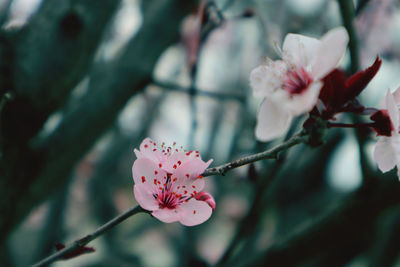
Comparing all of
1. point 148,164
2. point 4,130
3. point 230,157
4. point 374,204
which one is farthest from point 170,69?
point 148,164

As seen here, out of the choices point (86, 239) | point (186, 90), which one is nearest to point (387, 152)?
point (86, 239)

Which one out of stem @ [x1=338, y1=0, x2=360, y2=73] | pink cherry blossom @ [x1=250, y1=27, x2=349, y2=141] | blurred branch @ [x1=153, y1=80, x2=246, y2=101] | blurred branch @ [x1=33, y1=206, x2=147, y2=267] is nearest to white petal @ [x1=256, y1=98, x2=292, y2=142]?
pink cherry blossom @ [x1=250, y1=27, x2=349, y2=141]

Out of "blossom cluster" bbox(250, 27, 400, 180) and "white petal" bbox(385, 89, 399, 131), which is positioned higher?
"blossom cluster" bbox(250, 27, 400, 180)

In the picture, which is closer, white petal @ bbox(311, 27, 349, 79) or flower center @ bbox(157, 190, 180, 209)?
white petal @ bbox(311, 27, 349, 79)

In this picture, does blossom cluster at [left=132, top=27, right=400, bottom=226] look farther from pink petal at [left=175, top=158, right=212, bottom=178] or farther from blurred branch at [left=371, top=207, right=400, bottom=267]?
blurred branch at [left=371, top=207, right=400, bottom=267]

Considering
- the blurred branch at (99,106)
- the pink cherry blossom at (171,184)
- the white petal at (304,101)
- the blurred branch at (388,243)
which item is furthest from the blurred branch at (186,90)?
the blurred branch at (388,243)
